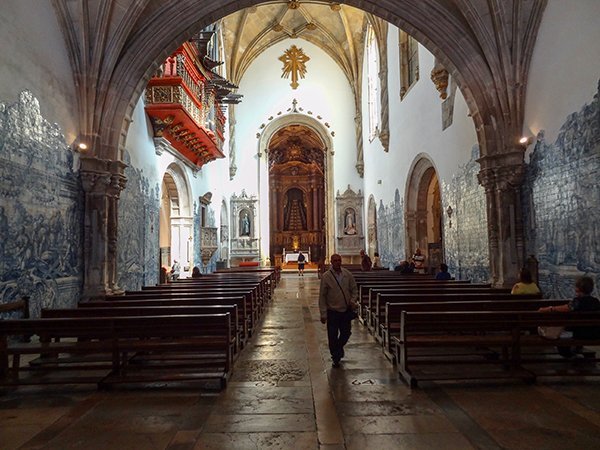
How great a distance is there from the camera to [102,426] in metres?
3.70

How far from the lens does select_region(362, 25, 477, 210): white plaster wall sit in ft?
39.3

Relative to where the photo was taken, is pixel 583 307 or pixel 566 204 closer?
pixel 583 307

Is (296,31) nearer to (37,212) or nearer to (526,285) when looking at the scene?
(37,212)

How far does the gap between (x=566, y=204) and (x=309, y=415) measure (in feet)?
19.8

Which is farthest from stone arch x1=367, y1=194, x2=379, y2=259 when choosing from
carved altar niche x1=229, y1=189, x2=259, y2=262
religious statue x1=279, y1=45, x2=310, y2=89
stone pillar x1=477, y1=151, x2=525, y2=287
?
stone pillar x1=477, y1=151, x2=525, y2=287

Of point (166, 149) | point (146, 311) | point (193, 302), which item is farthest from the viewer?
point (166, 149)

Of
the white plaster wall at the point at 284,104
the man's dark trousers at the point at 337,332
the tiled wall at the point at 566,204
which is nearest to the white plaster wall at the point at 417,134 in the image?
the tiled wall at the point at 566,204

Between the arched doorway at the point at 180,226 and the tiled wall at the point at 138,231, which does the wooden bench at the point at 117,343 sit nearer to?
the tiled wall at the point at 138,231

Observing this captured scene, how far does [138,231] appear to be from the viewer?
12016 millimetres

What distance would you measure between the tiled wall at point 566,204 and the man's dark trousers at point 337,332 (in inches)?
157

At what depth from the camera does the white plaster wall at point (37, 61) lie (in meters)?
6.82

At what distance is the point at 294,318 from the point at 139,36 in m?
6.74

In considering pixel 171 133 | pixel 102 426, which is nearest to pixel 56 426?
pixel 102 426

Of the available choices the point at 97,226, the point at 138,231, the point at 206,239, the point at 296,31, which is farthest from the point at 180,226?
the point at 296,31
